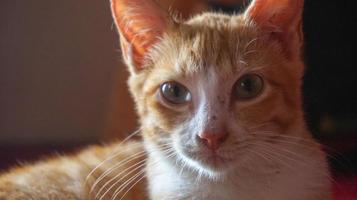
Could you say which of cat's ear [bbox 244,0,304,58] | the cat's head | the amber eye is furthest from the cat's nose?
cat's ear [bbox 244,0,304,58]

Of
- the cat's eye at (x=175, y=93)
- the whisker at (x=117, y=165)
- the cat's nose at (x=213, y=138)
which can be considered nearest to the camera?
the cat's nose at (x=213, y=138)

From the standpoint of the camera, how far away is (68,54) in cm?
317

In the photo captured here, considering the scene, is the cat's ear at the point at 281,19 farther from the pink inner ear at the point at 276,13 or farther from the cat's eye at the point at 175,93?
the cat's eye at the point at 175,93

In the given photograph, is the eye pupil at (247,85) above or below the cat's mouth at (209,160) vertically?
above

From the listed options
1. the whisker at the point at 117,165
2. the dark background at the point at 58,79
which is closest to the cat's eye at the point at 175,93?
the whisker at the point at 117,165

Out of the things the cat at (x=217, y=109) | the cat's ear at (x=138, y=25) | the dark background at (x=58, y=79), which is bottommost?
the cat at (x=217, y=109)

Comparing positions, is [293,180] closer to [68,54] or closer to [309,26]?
[309,26]

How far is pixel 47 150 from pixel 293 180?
187cm

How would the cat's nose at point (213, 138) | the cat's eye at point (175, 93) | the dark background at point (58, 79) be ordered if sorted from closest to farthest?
1. the cat's nose at point (213, 138)
2. the cat's eye at point (175, 93)
3. the dark background at point (58, 79)

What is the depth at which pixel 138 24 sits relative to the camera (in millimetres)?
1477

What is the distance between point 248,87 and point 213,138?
0.16m

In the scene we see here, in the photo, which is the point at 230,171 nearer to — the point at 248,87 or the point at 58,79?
the point at 248,87

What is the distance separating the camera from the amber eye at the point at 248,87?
51.1 inches

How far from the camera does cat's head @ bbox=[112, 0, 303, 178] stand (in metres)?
1.27
